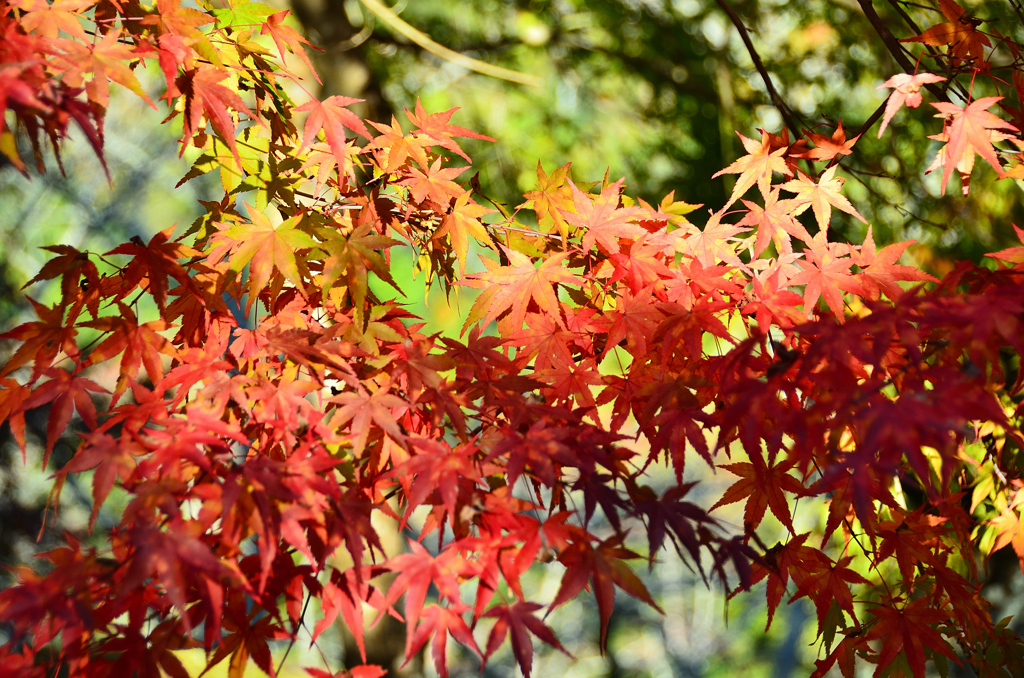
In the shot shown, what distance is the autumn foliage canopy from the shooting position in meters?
0.82

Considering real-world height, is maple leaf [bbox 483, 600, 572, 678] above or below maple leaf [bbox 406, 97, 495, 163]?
below

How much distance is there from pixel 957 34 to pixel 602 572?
1197mm

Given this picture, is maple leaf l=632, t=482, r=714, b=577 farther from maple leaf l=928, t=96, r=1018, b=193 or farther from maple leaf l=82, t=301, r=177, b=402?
maple leaf l=82, t=301, r=177, b=402

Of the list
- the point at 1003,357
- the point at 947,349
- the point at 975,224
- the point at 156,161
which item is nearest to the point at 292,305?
the point at 947,349

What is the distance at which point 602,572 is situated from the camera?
861 millimetres

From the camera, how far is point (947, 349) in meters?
1.24

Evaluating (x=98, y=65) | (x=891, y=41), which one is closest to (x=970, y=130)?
(x=891, y=41)

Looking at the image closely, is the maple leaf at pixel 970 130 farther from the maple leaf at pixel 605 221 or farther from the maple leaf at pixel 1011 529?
the maple leaf at pixel 1011 529

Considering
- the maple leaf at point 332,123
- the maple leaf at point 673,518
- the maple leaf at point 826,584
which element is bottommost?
the maple leaf at point 826,584

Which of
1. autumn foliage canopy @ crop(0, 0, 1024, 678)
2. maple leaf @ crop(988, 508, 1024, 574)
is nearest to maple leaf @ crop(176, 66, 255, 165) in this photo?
autumn foliage canopy @ crop(0, 0, 1024, 678)

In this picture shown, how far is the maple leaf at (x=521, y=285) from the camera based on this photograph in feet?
3.91

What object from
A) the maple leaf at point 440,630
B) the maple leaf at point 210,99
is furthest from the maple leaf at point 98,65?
the maple leaf at point 440,630

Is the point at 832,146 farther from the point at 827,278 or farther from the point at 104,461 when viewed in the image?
the point at 104,461

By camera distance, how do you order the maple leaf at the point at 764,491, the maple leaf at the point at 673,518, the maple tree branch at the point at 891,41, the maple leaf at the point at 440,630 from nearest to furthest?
the maple leaf at the point at 673,518 → the maple leaf at the point at 440,630 → the maple leaf at the point at 764,491 → the maple tree branch at the point at 891,41
